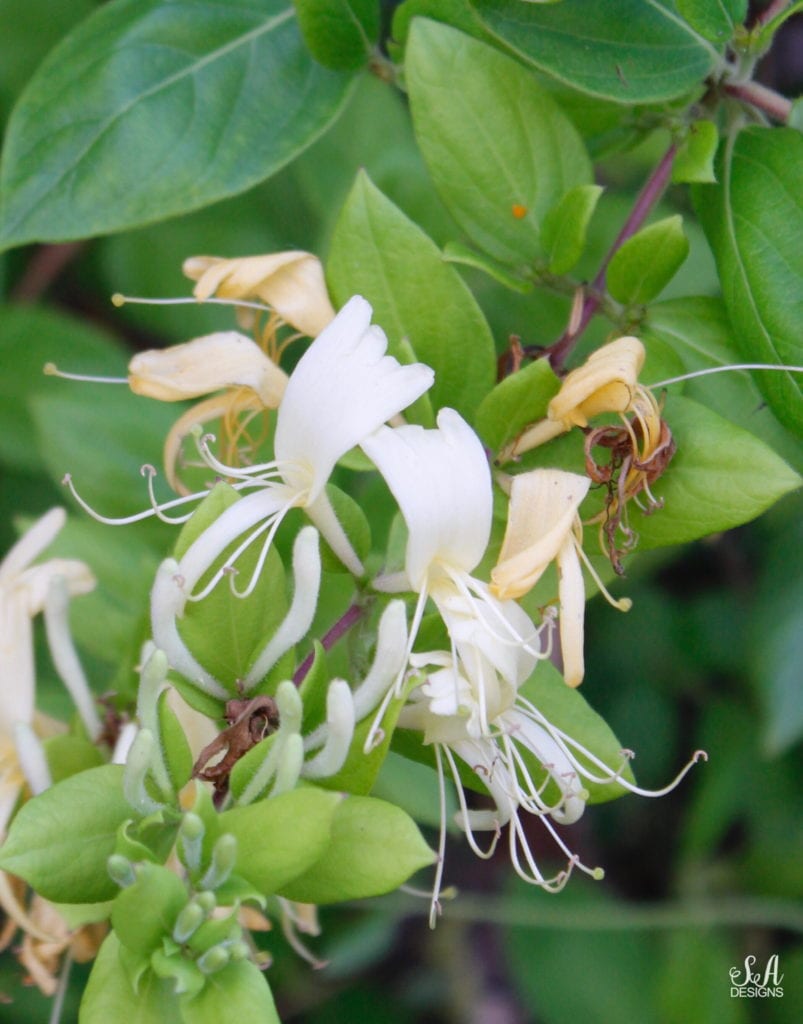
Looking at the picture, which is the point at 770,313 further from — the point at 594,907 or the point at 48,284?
the point at 48,284

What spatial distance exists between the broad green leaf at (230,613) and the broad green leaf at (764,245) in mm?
299

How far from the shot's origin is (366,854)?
Result: 0.59 m

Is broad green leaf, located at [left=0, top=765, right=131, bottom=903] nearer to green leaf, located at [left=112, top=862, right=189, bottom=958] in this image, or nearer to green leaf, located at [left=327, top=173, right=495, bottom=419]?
green leaf, located at [left=112, top=862, right=189, bottom=958]

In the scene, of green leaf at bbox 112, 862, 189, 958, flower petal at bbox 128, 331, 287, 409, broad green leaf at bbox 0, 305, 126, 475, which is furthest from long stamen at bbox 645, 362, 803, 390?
broad green leaf at bbox 0, 305, 126, 475

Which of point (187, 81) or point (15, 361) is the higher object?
point (187, 81)

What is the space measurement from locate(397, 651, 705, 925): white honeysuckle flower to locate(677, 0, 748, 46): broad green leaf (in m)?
0.41

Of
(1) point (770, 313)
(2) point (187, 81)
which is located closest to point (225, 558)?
(1) point (770, 313)

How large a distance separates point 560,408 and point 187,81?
437 millimetres

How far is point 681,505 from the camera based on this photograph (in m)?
0.66

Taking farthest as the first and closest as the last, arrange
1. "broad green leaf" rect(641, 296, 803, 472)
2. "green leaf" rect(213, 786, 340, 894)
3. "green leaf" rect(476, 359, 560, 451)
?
"broad green leaf" rect(641, 296, 803, 472), "green leaf" rect(476, 359, 560, 451), "green leaf" rect(213, 786, 340, 894)

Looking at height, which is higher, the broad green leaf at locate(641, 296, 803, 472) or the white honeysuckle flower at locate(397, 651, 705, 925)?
the broad green leaf at locate(641, 296, 803, 472)

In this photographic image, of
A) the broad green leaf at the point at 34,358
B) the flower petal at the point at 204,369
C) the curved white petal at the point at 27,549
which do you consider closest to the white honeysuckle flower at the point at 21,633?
the curved white petal at the point at 27,549

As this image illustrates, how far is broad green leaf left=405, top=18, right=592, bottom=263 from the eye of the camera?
745 mm

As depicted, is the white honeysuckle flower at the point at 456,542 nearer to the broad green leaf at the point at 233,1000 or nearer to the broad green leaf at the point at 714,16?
the broad green leaf at the point at 233,1000
